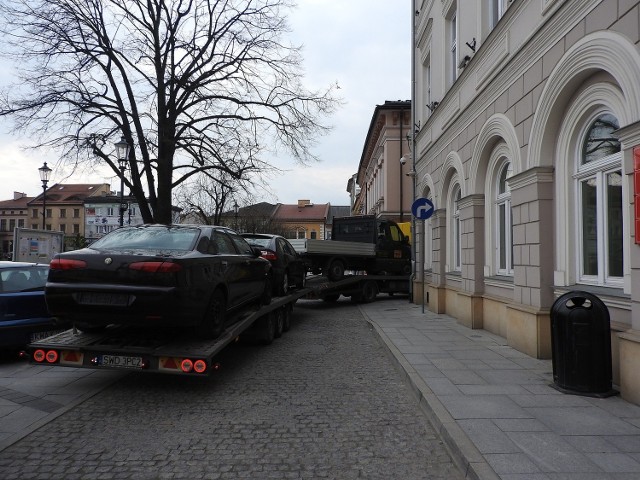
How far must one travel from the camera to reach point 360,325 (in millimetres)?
11836

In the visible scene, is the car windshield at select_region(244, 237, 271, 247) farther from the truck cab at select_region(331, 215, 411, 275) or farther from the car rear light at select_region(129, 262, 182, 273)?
the truck cab at select_region(331, 215, 411, 275)

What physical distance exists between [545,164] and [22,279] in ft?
26.6

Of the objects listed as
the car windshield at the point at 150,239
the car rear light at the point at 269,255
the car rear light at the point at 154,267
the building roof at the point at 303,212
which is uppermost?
the building roof at the point at 303,212

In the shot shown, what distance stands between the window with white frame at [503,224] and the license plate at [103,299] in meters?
6.71

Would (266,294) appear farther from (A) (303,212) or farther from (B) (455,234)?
(A) (303,212)

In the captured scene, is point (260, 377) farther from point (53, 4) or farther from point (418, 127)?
point (53, 4)

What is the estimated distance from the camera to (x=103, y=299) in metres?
5.23

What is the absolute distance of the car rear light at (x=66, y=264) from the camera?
17.4 ft

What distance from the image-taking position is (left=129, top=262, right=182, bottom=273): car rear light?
516 centimetres

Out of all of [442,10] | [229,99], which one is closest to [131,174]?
[229,99]

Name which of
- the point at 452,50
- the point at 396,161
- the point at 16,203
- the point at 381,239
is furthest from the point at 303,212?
the point at 452,50

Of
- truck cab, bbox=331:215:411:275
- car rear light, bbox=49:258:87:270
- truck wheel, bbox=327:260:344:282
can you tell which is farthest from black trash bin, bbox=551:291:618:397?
truck cab, bbox=331:215:411:275

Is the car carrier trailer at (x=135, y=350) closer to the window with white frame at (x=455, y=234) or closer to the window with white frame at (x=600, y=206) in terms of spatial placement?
the window with white frame at (x=600, y=206)

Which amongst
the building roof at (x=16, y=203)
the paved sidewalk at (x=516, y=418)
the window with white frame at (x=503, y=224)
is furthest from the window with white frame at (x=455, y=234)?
the building roof at (x=16, y=203)
